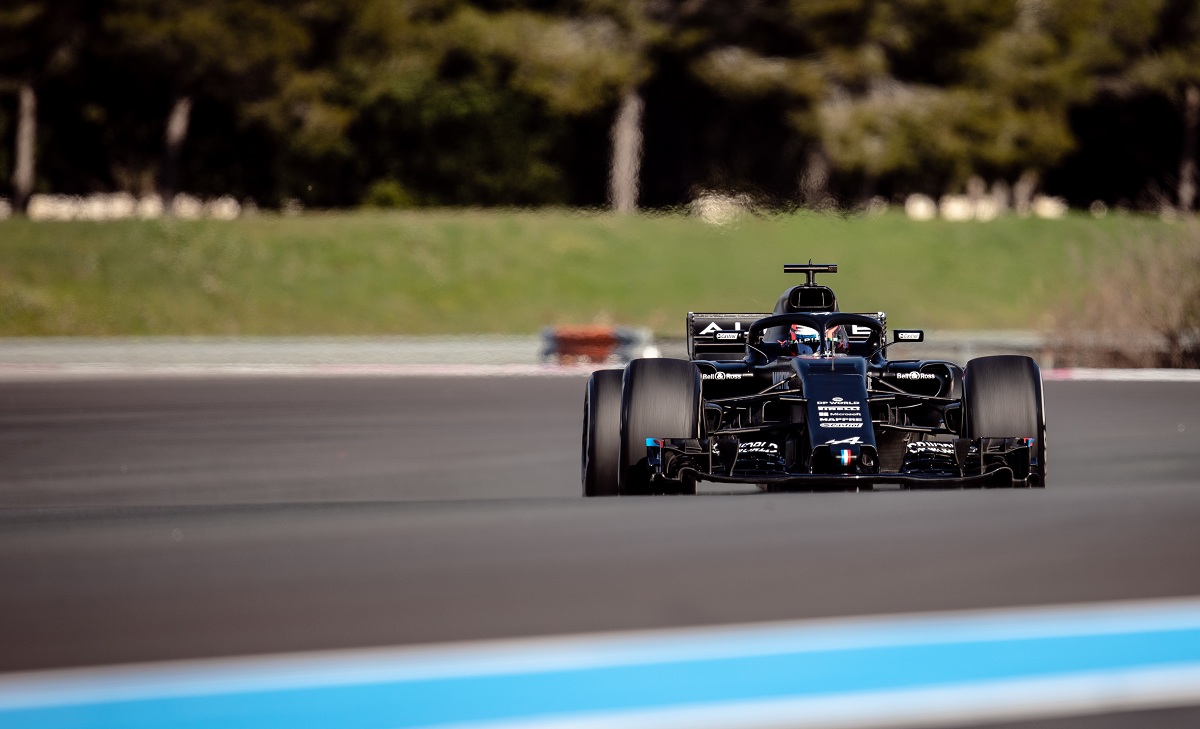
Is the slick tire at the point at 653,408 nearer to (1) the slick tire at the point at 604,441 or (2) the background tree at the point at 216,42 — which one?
(1) the slick tire at the point at 604,441

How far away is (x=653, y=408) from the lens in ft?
33.4

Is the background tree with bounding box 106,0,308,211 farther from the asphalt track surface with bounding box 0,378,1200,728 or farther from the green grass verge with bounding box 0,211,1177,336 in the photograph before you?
the asphalt track surface with bounding box 0,378,1200,728

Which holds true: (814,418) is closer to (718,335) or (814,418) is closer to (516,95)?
(718,335)

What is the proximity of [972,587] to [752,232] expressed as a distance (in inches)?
1452

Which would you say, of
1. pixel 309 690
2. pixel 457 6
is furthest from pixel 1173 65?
pixel 309 690

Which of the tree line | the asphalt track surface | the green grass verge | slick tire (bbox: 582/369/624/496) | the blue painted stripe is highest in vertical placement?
the tree line

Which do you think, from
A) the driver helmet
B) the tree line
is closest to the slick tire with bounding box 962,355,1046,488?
the driver helmet

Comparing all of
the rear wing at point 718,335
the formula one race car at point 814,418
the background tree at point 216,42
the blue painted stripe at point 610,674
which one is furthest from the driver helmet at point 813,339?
the background tree at point 216,42

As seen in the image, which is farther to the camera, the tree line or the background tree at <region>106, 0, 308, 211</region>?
the tree line

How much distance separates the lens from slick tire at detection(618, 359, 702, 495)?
10.2m

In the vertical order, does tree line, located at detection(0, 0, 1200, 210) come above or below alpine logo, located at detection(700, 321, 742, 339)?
above

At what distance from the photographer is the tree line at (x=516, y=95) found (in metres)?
44.8

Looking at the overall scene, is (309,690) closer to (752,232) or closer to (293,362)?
(293,362)

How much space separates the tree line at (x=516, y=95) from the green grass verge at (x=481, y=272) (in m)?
3.07
